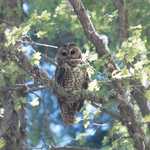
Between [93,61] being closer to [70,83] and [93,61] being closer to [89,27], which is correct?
[89,27]

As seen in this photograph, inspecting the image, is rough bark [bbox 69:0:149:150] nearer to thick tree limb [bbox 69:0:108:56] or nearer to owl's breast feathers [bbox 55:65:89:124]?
thick tree limb [bbox 69:0:108:56]

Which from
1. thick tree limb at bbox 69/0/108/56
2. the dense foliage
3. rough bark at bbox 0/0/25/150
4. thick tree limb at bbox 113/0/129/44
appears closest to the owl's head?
the dense foliage

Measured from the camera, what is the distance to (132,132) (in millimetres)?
5285

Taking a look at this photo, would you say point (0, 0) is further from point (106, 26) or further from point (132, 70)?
point (132, 70)

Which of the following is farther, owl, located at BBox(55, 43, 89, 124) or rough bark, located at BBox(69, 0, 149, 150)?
owl, located at BBox(55, 43, 89, 124)

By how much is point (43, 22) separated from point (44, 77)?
53.3 inches

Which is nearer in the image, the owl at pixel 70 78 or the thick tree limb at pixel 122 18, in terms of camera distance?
the owl at pixel 70 78

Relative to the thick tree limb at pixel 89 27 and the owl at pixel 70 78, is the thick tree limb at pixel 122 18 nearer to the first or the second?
the owl at pixel 70 78

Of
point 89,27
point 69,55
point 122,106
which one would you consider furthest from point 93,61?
point 69,55

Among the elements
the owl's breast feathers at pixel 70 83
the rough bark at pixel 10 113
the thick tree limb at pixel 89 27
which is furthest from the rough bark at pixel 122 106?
the owl's breast feathers at pixel 70 83

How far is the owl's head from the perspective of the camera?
614 cm

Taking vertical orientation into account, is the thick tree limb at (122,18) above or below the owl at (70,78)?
above

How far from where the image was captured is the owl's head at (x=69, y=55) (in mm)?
6145

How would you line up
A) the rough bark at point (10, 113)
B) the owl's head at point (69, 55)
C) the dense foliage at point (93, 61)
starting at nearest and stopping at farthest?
the dense foliage at point (93, 61) < the rough bark at point (10, 113) < the owl's head at point (69, 55)
